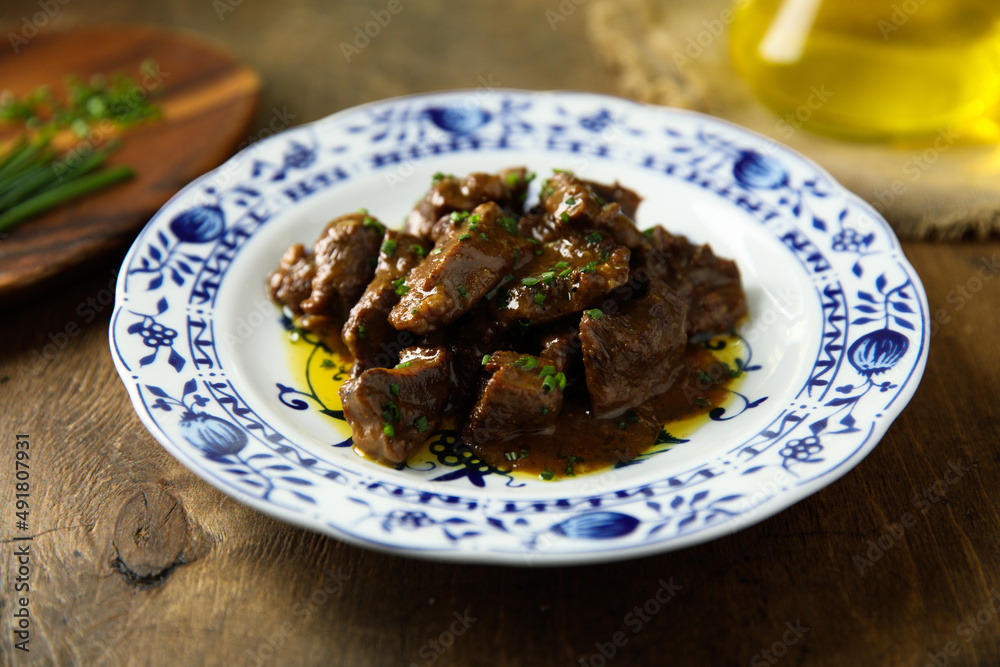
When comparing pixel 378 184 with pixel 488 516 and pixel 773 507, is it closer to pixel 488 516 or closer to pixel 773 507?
pixel 488 516

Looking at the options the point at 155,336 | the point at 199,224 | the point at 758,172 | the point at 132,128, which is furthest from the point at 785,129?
the point at 132,128

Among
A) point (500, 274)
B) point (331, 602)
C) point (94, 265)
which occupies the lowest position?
point (94, 265)

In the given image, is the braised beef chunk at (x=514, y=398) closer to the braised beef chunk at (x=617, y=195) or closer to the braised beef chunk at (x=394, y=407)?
the braised beef chunk at (x=394, y=407)

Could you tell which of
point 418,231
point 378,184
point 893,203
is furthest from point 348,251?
point 893,203

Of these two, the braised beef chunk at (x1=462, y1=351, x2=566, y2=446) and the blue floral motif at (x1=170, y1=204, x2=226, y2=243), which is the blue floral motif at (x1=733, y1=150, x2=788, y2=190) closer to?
the braised beef chunk at (x1=462, y1=351, x2=566, y2=446)

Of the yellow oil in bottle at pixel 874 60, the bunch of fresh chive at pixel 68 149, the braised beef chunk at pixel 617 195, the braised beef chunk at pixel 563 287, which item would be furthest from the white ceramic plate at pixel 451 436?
the bunch of fresh chive at pixel 68 149
